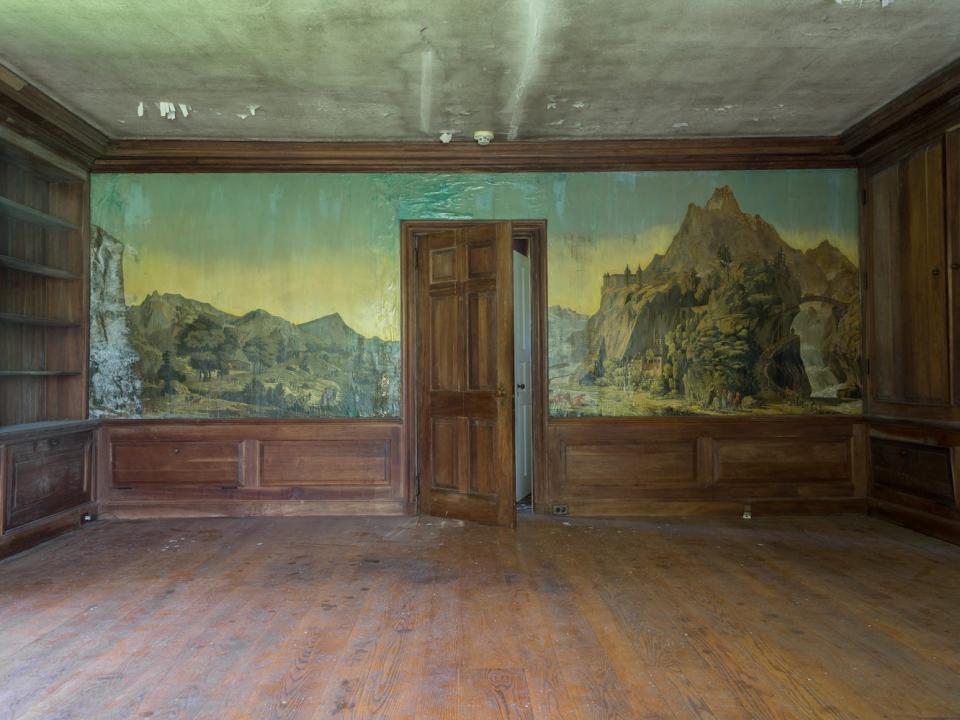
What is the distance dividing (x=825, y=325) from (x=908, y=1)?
2.82 m

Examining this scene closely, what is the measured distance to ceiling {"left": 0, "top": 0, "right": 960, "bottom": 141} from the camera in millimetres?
3643

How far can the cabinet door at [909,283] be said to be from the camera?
16.0 feet

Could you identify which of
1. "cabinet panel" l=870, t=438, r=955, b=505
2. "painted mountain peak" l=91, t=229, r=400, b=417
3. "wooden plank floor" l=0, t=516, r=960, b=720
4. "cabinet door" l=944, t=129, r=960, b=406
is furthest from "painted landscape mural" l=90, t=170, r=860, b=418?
"wooden plank floor" l=0, t=516, r=960, b=720

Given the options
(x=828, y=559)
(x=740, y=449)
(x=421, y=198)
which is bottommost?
(x=828, y=559)

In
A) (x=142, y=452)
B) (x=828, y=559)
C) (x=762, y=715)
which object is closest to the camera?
(x=762, y=715)

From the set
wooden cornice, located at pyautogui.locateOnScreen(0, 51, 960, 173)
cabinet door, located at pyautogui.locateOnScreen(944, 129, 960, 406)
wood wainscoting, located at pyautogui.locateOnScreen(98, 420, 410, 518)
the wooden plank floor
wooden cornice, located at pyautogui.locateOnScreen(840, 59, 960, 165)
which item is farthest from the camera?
wood wainscoting, located at pyautogui.locateOnScreen(98, 420, 410, 518)

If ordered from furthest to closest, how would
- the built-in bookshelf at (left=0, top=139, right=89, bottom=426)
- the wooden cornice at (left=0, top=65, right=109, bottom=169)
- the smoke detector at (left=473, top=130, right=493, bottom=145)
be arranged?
the smoke detector at (left=473, top=130, right=493, bottom=145)
the built-in bookshelf at (left=0, top=139, right=89, bottom=426)
the wooden cornice at (left=0, top=65, right=109, bottom=169)

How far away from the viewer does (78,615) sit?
3.35m

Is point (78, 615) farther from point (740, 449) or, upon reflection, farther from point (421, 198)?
point (740, 449)

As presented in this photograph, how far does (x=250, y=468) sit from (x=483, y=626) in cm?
322

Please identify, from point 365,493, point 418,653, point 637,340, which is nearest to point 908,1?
point 637,340

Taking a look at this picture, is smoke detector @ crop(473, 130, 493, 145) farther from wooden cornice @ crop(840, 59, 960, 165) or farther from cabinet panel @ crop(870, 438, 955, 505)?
cabinet panel @ crop(870, 438, 955, 505)

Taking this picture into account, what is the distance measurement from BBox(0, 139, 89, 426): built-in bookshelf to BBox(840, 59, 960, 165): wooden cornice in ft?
19.9

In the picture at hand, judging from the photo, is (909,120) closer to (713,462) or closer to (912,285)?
(912,285)
